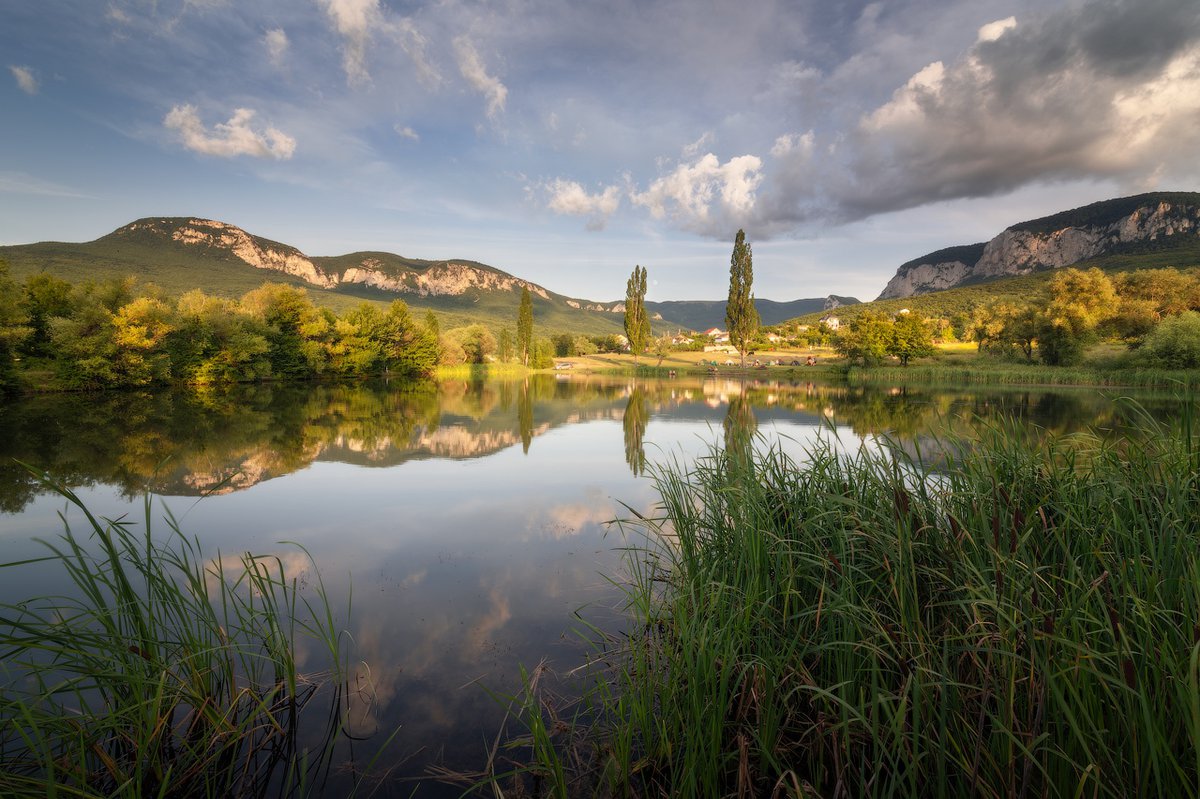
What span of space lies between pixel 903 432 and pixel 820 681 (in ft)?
55.1

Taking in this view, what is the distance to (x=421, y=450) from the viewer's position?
15.2m

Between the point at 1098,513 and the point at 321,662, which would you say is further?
the point at 321,662

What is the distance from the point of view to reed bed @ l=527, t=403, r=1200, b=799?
199 cm

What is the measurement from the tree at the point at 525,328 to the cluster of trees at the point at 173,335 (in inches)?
726

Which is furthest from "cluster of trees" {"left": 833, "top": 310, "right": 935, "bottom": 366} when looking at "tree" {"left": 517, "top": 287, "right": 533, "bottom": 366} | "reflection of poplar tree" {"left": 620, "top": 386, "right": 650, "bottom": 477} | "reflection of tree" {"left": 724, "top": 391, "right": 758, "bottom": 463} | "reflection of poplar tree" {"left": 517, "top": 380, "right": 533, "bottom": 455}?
"tree" {"left": 517, "top": 287, "right": 533, "bottom": 366}

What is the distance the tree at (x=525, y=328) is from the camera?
2699 inches

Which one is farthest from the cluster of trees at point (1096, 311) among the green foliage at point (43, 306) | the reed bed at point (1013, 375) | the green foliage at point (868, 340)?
the green foliage at point (43, 306)

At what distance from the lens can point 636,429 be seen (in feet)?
65.3

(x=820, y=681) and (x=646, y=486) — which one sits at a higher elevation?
(x=820, y=681)

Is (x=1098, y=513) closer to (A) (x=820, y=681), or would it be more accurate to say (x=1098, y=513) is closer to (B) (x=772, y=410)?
Answer: (A) (x=820, y=681)

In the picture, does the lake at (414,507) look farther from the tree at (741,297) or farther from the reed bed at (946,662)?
the tree at (741,297)

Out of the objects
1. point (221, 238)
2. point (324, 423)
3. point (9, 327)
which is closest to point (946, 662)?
point (324, 423)

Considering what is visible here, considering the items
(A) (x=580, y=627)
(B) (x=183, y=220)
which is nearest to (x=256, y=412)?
(A) (x=580, y=627)

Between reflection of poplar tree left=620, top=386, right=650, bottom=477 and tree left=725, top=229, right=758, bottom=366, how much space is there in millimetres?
26228
